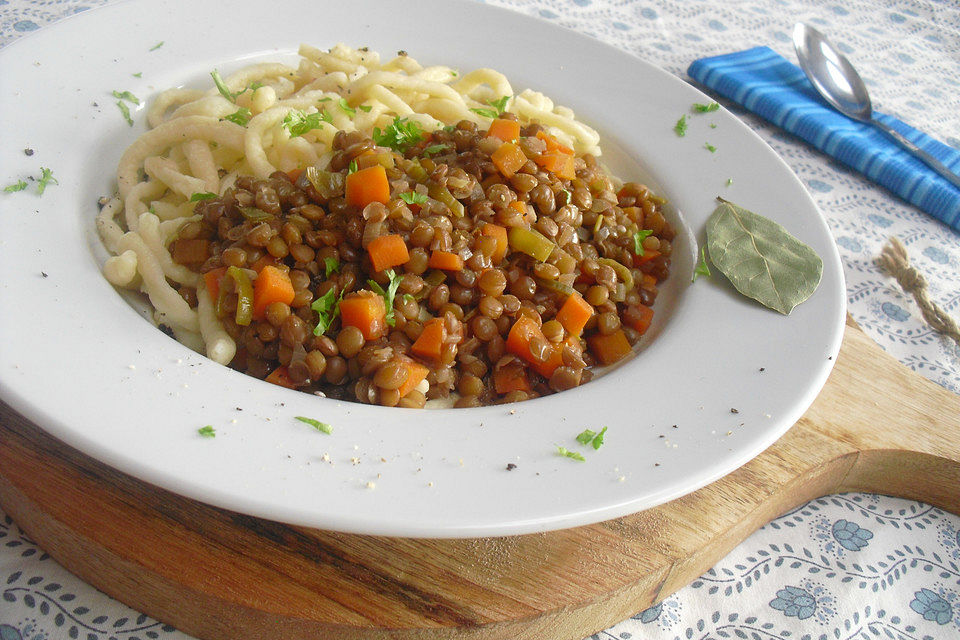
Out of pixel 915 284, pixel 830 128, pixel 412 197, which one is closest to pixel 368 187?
pixel 412 197

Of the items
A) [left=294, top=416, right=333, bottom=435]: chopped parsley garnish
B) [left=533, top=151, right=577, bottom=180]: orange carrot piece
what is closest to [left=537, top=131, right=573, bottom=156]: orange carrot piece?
[left=533, top=151, right=577, bottom=180]: orange carrot piece

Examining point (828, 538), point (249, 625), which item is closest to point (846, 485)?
point (828, 538)

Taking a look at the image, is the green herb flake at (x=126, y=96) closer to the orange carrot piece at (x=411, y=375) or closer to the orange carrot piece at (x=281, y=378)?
the orange carrot piece at (x=281, y=378)

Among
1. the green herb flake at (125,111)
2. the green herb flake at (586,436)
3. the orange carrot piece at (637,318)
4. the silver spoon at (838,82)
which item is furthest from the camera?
the silver spoon at (838,82)

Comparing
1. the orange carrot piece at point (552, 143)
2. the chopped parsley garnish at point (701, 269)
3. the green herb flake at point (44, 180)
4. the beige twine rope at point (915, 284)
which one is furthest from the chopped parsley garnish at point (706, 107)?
the green herb flake at point (44, 180)

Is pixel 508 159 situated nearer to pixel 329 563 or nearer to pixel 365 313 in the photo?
pixel 365 313

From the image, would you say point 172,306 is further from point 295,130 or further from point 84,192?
point 295,130
